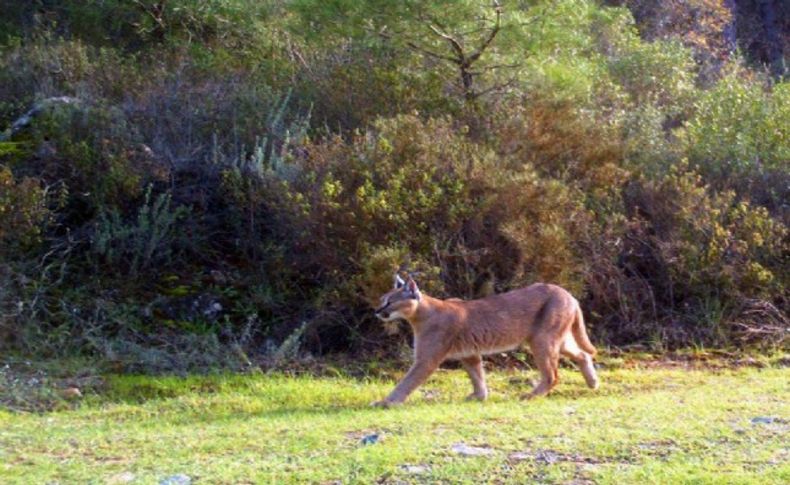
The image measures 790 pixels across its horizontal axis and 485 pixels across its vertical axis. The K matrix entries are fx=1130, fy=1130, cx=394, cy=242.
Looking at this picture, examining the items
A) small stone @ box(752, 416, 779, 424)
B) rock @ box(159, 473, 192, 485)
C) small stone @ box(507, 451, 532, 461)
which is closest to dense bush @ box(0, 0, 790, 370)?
small stone @ box(752, 416, 779, 424)

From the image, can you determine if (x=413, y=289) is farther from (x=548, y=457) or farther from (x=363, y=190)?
(x=548, y=457)

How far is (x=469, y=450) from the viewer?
8484 millimetres

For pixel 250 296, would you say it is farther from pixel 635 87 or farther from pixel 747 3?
pixel 747 3

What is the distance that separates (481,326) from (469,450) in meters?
3.44

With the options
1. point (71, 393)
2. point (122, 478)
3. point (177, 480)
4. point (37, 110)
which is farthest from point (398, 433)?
point (37, 110)

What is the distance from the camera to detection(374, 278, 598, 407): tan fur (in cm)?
1163

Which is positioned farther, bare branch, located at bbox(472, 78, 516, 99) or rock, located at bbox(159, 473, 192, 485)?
bare branch, located at bbox(472, 78, 516, 99)

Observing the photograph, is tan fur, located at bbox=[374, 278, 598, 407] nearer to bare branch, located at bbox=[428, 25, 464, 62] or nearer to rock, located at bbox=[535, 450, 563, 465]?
rock, located at bbox=[535, 450, 563, 465]

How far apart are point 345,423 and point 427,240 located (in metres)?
4.11

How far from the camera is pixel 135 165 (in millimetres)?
14945

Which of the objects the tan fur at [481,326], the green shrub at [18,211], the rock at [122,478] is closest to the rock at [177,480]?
the rock at [122,478]

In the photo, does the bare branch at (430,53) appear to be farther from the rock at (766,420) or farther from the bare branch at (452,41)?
the rock at (766,420)

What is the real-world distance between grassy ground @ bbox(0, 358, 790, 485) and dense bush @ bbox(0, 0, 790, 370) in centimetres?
146

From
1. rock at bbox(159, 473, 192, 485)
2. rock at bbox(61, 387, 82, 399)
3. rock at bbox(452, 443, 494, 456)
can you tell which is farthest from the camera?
rock at bbox(61, 387, 82, 399)
